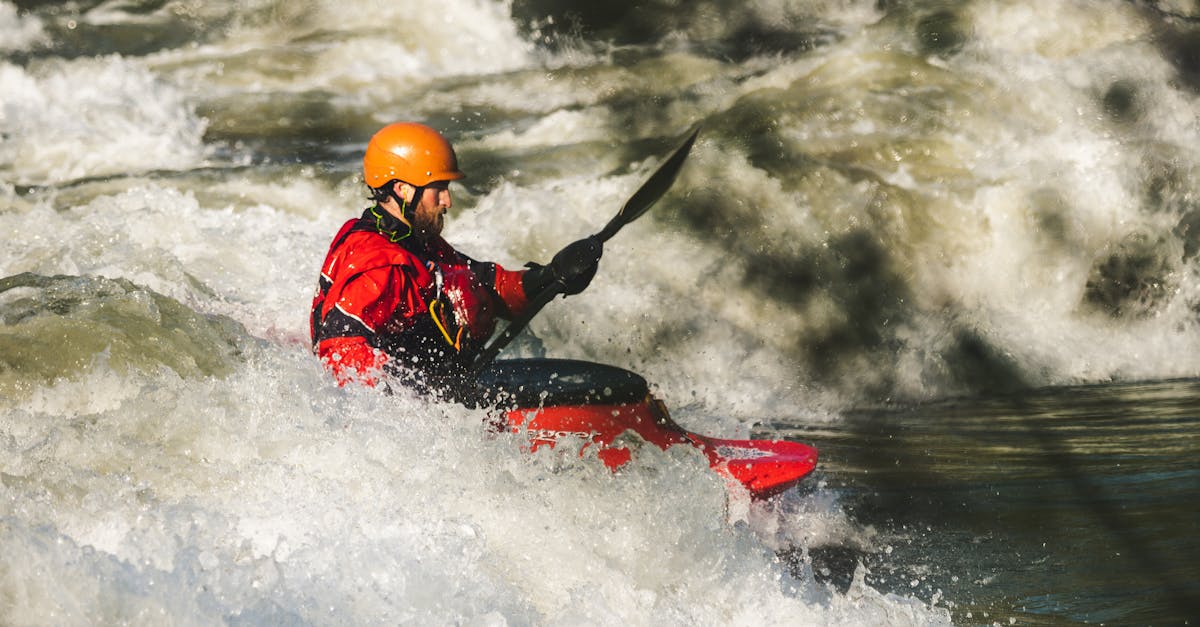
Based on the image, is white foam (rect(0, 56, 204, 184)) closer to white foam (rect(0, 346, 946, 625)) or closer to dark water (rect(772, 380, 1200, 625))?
white foam (rect(0, 346, 946, 625))

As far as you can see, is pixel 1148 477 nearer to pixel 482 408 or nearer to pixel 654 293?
pixel 482 408

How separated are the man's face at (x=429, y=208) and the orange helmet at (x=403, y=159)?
0.03 m

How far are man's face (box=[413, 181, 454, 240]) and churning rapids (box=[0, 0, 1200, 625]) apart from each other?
0.64 meters

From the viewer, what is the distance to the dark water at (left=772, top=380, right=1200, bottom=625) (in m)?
3.18

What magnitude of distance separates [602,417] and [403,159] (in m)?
0.99

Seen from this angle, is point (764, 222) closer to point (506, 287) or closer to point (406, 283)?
point (506, 287)

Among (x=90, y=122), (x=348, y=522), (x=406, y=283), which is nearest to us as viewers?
(x=348, y=522)

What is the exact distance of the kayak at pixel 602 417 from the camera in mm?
3205

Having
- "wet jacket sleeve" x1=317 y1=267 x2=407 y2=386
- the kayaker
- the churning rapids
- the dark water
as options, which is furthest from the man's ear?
the dark water

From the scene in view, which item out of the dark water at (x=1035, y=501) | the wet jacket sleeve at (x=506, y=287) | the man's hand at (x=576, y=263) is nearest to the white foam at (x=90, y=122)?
the wet jacket sleeve at (x=506, y=287)

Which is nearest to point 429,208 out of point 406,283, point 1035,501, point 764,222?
point 406,283

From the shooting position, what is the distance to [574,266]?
12.1ft

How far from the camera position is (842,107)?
6.88 m

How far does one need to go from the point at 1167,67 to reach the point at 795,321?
2825mm
